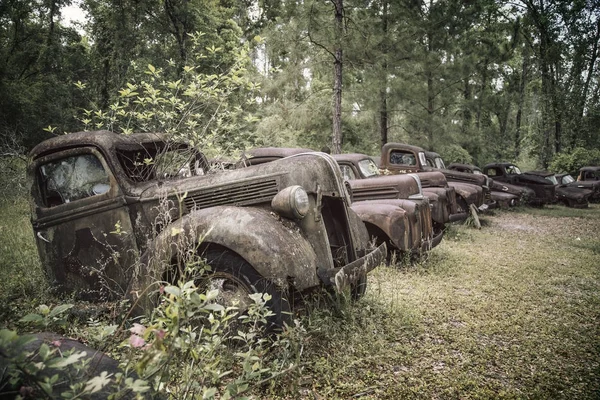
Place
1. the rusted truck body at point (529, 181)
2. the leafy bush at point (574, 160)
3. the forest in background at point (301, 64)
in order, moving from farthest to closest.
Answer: the leafy bush at point (574, 160), the rusted truck body at point (529, 181), the forest in background at point (301, 64)

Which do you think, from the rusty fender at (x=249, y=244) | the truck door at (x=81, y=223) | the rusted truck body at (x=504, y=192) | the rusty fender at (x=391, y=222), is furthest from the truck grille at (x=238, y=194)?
the rusted truck body at (x=504, y=192)

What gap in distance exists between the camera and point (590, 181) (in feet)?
54.0

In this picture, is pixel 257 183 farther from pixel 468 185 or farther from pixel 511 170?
pixel 511 170

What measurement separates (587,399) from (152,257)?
129 inches

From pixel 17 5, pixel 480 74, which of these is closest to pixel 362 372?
pixel 480 74

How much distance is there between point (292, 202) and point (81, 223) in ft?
6.95

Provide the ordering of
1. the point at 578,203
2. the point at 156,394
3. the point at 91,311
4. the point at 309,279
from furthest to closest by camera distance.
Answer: the point at 578,203 < the point at 91,311 < the point at 309,279 < the point at 156,394

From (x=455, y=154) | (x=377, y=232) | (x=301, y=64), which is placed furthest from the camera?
(x=455, y=154)

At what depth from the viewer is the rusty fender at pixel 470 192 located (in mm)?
9117

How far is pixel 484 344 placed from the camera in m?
3.24

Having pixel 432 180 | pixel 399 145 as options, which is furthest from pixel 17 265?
pixel 399 145

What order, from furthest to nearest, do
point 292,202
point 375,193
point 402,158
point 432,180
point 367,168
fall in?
point 402,158
point 432,180
point 367,168
point 375,193
point 292,202

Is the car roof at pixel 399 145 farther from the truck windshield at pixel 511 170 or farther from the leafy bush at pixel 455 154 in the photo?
the truck windshield at pixel 511 170

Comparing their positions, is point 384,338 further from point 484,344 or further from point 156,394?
point 156,394
